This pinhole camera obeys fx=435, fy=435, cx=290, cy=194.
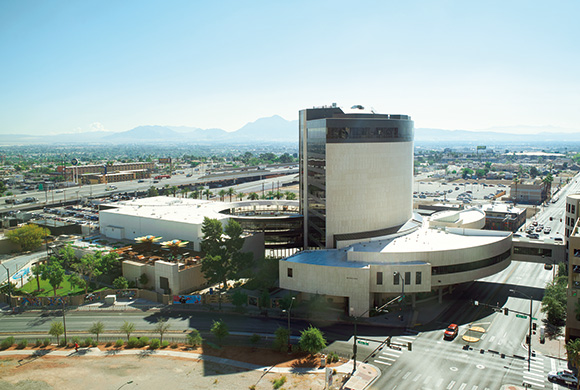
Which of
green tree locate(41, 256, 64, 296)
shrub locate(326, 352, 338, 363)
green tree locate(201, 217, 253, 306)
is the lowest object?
shrub locate(326, 352, 338, 363)

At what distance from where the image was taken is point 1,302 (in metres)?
74.3

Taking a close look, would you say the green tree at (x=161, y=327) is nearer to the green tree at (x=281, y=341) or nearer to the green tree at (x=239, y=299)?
the green tree at (x=239, y=299)

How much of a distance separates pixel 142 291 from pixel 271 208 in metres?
40.5

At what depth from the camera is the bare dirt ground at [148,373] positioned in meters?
46.4

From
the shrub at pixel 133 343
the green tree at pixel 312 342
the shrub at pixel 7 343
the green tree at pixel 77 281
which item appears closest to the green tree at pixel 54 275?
the green tree at pixel 77 281

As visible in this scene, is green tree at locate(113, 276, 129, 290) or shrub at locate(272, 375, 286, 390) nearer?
shrub at locate(272, 375, 286, 390)

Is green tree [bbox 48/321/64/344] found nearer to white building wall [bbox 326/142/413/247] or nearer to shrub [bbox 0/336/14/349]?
shrub [bbox 0/336/14/349]

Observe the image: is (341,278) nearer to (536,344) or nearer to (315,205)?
(315,205)

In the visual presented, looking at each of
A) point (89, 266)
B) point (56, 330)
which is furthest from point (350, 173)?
point (56, 330)

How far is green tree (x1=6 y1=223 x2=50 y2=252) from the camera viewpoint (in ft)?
335

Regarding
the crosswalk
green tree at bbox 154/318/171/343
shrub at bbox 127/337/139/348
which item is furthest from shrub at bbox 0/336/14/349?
the crosswalk

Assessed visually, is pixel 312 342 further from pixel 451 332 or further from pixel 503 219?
pixel 503 219

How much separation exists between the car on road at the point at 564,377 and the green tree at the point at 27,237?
348 feet

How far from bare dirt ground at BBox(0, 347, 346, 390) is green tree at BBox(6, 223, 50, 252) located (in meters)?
56.5
